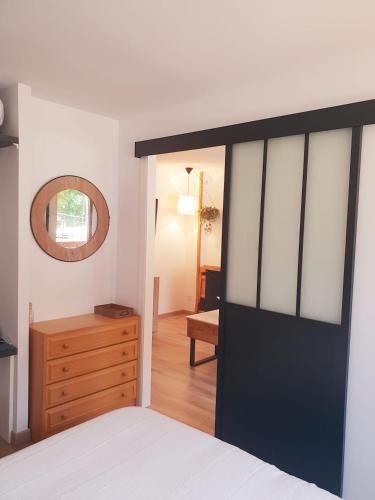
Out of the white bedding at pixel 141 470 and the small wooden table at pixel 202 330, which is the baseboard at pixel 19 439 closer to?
the white bedding at pixel 141 470

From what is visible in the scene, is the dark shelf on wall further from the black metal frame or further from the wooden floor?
the black metal frame

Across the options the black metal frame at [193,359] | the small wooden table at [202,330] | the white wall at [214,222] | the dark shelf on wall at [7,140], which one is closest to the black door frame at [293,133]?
the dark shelf on wall at [7,140]

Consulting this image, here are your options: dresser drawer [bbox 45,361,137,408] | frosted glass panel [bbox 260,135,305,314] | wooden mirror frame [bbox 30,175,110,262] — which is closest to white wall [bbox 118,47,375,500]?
frosted glass panel [bbox 260,135,305,314]

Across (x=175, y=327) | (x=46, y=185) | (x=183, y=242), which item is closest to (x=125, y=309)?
(x=46, y=185)

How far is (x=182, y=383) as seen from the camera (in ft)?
12.5

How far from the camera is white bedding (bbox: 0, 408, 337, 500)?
135 centimetres

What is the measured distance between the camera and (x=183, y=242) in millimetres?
6797

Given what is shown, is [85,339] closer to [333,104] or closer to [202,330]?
[202,330]

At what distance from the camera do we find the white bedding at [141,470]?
1.35 meters

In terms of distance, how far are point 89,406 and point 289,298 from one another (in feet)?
5.51

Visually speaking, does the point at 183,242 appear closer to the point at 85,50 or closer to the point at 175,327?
the point at 175,327

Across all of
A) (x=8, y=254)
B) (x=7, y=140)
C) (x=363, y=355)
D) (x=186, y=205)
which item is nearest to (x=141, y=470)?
(x=363, y=355)

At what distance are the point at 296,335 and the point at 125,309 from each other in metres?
1.51

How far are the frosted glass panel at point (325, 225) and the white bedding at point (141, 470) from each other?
3.14ft
